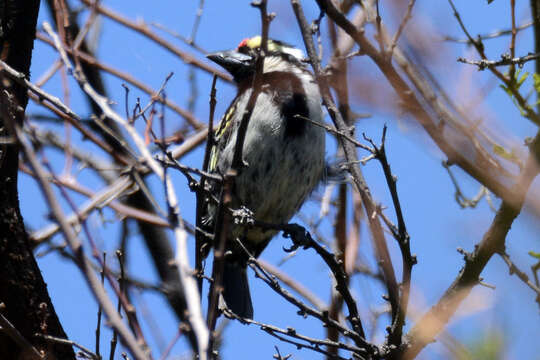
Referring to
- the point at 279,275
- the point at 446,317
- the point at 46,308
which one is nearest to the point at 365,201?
the point at 446,317

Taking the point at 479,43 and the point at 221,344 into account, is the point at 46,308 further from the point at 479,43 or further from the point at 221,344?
the point at 479,43

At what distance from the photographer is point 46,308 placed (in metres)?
2.62

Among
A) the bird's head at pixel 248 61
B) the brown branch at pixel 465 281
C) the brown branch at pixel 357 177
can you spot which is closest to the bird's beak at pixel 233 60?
the bird's head at pixel 248 61

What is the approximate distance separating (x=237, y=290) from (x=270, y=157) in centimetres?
79

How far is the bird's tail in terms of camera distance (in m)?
4.05

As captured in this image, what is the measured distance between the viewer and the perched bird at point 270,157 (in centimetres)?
381

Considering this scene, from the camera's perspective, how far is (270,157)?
3.82 m

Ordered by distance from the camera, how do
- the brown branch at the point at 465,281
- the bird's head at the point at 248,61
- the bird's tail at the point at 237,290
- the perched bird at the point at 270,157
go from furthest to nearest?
the bird's head at the point at 248,61, the bird's tail at the point at 237,290, the perched bird at the point at 270,157, the brown branch at the point at 465,281

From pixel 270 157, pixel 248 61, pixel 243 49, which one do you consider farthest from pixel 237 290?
pixel 243 49

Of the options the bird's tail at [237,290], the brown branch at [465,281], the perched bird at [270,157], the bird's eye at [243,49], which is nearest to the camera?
the brown branch at [465,281]

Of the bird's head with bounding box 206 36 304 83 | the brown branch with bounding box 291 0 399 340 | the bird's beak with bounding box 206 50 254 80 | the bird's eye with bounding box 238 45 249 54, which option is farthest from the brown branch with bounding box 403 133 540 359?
the bird's eye with bounding box 238 45 249 54

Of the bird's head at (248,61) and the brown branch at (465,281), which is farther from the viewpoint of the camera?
the bird's head at (248,61)

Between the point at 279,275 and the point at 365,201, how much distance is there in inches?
77.4

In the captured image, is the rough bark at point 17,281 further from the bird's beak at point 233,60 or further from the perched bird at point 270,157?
the bird's beak at point 233,60
